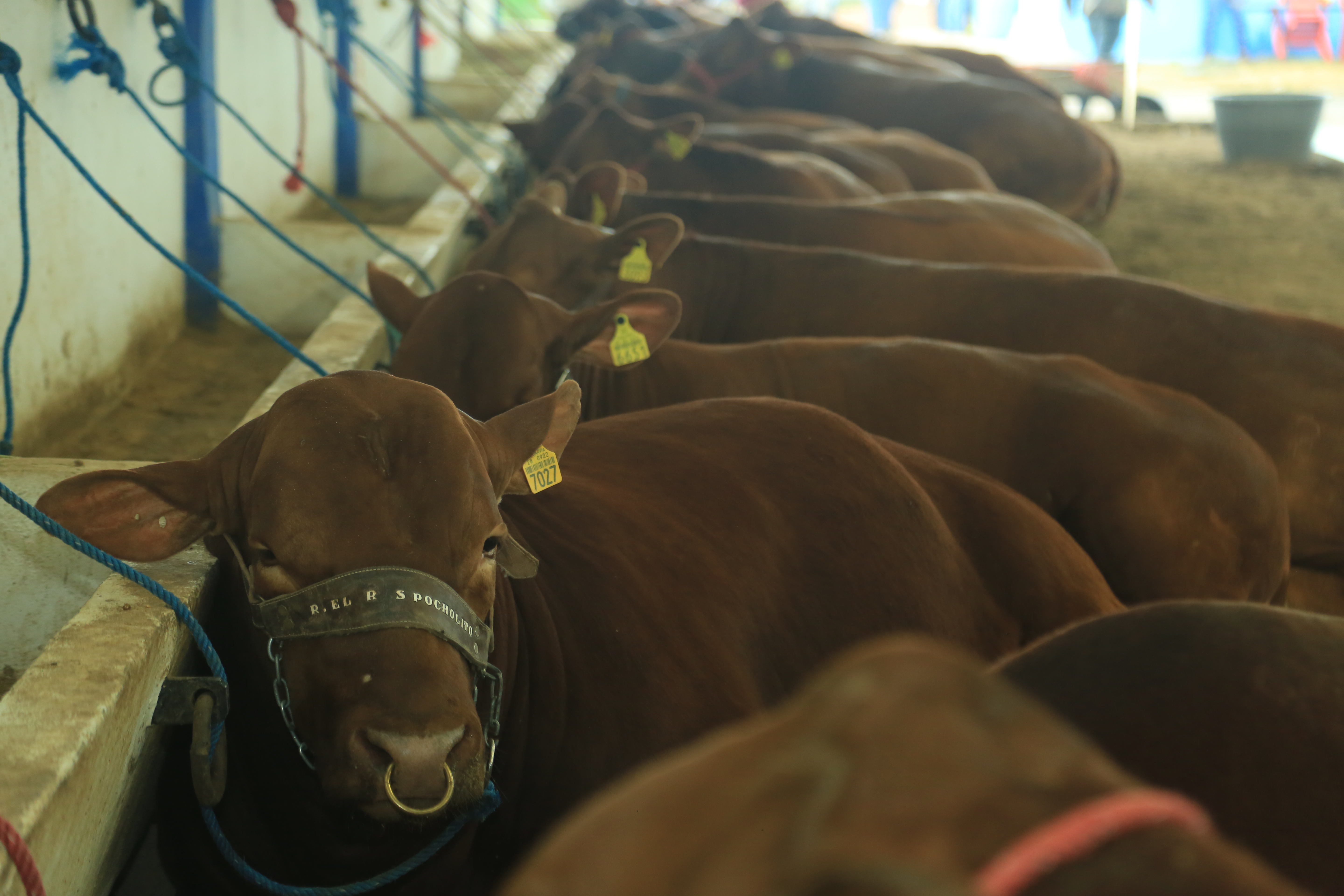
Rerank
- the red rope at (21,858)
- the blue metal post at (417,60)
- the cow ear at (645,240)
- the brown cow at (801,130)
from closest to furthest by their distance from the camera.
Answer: the red rope at (21,858) < the cow ear at (645,240) < the brown cow at (801,130) < the blue metal post at (417,60)

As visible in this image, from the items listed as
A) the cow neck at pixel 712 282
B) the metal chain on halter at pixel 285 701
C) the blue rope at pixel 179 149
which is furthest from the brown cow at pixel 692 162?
the metal chain on halter at pixel 285 701

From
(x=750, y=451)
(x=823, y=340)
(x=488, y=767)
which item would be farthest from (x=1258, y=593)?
(x=488, y=767)

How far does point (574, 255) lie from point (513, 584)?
221cm

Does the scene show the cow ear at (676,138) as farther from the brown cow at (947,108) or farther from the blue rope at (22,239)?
the brown cow at (947,108)

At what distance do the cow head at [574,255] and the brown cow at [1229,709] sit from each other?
2.78 m

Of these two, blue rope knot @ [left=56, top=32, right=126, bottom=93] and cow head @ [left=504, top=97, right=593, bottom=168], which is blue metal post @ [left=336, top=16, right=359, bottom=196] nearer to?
cow head @ [left=504, top=97, right=593, bottom=168]

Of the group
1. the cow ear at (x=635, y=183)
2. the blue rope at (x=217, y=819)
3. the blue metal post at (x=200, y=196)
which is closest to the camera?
the blue rope at (x=217, y=819)

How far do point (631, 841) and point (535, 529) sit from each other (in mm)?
1512

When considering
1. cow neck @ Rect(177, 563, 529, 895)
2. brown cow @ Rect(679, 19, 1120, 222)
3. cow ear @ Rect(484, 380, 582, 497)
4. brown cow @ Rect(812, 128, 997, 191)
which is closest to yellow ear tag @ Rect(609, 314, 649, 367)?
cow ear @ Rect(484, 380, 582, 497)

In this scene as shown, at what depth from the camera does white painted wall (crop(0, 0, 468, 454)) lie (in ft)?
11.9

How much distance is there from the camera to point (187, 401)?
14.7ft

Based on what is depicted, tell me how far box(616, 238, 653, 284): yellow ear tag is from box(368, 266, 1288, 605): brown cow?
30.9 inches

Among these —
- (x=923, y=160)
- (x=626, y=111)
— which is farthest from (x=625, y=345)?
(x=626, y=111)

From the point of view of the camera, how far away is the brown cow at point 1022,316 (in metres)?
3.40
